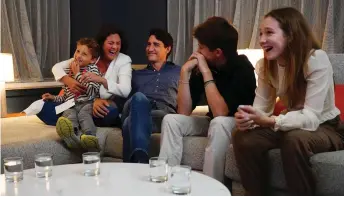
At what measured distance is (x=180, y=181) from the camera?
141 cm

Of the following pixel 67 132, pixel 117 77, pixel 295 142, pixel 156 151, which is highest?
pixel 117 77

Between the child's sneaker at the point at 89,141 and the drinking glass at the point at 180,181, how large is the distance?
105 cm

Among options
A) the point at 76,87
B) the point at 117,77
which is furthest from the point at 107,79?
the point at 76,87

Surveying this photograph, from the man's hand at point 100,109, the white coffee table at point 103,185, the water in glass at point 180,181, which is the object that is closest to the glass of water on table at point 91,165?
the white coffee table at point 103,185

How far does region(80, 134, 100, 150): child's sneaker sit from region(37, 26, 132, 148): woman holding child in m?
0.28

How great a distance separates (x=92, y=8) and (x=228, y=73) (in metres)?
2.51

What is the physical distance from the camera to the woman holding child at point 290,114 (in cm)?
185

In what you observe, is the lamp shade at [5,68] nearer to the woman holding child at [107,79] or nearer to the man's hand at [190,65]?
the woman holding child at [107,79]

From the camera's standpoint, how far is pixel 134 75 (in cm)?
291

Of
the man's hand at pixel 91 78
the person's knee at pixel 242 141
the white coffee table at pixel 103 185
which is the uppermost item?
the man's hand at pixel 91 78

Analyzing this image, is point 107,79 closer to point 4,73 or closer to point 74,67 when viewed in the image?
point 74,67

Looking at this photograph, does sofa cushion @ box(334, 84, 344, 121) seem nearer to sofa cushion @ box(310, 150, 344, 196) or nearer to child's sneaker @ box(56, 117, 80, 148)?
sofa cushion @ box(310, 150, 344, 196)

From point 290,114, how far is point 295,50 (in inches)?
11.2

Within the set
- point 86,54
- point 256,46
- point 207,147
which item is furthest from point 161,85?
point 256,46
